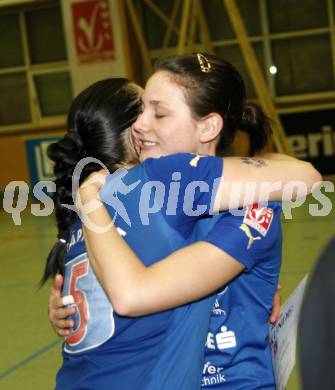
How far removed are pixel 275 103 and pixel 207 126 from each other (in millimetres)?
9014

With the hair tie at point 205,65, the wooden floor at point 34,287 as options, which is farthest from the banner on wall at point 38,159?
the hair tie at point 205,65

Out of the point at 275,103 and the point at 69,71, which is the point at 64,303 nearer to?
the point at 275,103

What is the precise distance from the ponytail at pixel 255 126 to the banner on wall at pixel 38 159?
933 cm

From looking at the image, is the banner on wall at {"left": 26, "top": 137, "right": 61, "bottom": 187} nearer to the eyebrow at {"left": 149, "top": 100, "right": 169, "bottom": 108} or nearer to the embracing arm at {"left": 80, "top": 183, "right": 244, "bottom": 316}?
the eyebrow at {"left": 149, "top": 100, "right": 169, "bottom": 108}

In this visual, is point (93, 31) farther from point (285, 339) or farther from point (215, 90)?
point (285, 339)

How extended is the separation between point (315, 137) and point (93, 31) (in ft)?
12.4

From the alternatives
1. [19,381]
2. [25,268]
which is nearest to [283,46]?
[25,268]

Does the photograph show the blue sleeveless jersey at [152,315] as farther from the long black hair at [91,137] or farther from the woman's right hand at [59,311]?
the long black hair at [91,137]

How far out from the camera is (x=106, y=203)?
133 centimetres

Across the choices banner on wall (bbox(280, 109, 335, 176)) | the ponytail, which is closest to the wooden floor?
banner on wall (bbox(280, 109, 335, 176))

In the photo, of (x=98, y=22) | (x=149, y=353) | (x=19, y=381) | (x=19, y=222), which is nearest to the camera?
(x=149, y=353)

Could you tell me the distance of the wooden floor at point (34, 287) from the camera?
3.53 meters

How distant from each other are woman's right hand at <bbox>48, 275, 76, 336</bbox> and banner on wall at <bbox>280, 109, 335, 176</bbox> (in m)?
8.50

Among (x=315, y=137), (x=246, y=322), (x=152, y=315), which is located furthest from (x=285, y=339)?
(x=315, y=137)
